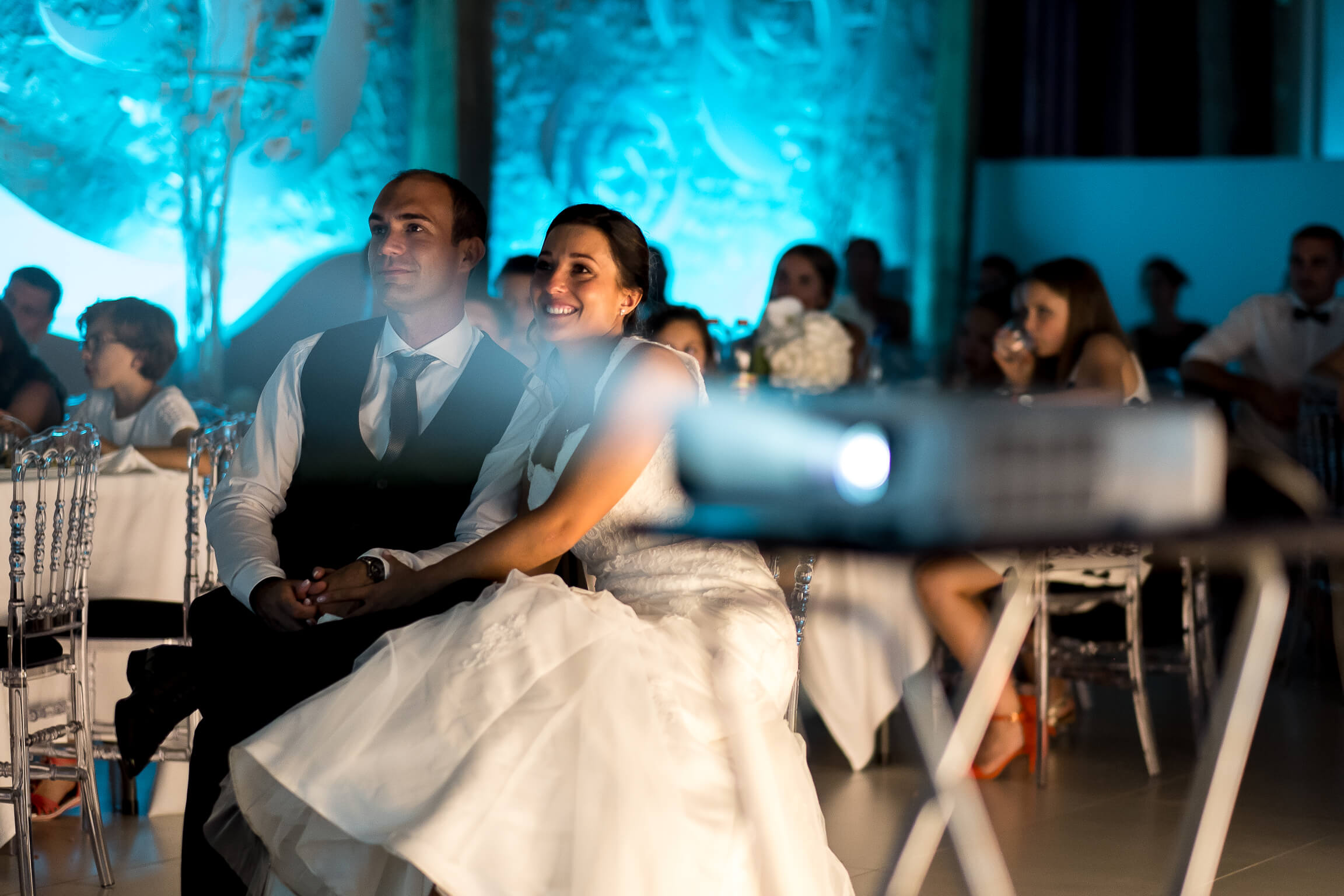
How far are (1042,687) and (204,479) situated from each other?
79.4 inches

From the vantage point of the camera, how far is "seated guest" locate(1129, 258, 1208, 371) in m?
6.68

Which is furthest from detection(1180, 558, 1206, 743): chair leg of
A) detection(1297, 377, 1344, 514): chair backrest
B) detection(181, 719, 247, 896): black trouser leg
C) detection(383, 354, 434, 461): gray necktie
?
detection(181, 719, 247, 896): black trouser leg

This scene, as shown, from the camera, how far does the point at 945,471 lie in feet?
3.09

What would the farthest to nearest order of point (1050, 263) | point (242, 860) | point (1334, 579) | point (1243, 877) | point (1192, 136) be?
point (1192, 136) < point (1334, 579) < point (1050, 263) < point (1243, 877) < point (242, 860)

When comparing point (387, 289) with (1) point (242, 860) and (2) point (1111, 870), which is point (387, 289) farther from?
(2) point (1111, 870)

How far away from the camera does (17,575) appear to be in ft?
8.29

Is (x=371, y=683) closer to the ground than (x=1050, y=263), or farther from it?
closer to the ground

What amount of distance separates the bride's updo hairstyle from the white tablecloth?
1319 mm

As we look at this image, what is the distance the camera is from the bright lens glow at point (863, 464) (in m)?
0.97

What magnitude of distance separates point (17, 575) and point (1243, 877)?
231 centimetres

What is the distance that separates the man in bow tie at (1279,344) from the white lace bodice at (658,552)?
321 cm

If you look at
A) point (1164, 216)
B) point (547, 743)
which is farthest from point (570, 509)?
point (1164, 216)

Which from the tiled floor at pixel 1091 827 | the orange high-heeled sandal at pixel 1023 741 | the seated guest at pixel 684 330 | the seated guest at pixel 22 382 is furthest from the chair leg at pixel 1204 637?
the seated guest at pixel 22 382

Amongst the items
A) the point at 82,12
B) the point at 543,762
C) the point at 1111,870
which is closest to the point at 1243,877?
Result: the point at 1111,870
